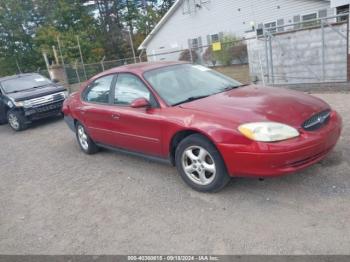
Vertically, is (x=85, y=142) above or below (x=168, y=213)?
above

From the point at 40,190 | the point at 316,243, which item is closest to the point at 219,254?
the point at 316,243

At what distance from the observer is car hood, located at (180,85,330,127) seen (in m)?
3.67

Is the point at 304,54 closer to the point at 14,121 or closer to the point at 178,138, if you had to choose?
the point at 178,138

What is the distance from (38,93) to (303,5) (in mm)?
16850

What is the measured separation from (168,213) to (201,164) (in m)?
0.66

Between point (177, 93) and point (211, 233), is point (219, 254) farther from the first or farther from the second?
point (177, 93)

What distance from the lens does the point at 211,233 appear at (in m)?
3.31

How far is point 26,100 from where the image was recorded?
31.8 ft

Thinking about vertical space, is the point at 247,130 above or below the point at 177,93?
below

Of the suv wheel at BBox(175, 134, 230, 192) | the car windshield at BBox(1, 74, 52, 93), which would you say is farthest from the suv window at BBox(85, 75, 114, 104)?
the car windshield at BBox(1, 74, 52, 93)

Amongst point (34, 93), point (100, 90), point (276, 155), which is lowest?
point (276, 155)

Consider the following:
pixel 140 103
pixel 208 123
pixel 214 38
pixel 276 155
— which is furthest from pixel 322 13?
pixel 276 155

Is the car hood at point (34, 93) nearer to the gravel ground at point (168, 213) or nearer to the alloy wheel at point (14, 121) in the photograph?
the alloy wheel at point (14, 121)

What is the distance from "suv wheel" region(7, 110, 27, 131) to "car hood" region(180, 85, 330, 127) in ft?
22.9
